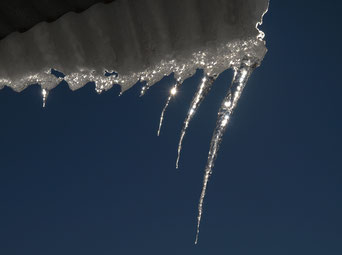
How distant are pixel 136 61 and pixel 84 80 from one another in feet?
0.97

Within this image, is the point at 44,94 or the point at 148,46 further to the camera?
the point at 44,94

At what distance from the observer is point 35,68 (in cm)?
188

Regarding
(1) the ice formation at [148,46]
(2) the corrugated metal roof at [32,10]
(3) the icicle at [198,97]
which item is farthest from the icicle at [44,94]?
(3) the icicle at [198,97]

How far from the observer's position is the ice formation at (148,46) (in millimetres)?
1431

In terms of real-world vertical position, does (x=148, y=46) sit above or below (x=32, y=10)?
below

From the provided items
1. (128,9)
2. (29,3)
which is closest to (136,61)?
(128,9)

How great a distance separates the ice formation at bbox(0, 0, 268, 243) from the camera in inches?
56.3

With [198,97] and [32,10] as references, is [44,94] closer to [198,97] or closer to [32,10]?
[32,10]

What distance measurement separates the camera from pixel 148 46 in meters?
1.59

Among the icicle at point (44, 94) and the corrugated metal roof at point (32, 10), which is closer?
the corrugated metal roof at point (32, 10)

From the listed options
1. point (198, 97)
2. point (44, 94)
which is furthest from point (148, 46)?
point (44, 94)

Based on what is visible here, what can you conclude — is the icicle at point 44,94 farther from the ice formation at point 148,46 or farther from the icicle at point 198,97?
the icicle at point 198,97

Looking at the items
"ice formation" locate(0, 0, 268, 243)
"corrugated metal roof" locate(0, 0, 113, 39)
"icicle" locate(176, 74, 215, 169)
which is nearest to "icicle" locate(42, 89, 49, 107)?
"ice formation" locate(0, 0, 268, 243)

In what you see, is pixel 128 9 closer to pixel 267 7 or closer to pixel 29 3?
pixel 29 3
